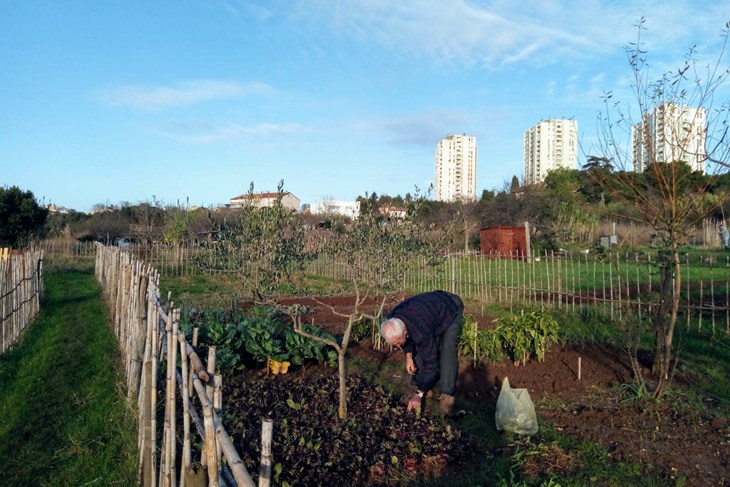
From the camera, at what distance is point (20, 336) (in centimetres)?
1005

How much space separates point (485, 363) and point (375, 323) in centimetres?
201

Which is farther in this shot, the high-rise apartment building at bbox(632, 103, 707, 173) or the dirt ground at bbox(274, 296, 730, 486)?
the high-rise apartment building at bbox(632, 103, 707, 173)

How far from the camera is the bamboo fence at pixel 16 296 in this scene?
8914 millimetres

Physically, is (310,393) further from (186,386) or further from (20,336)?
(20,336)

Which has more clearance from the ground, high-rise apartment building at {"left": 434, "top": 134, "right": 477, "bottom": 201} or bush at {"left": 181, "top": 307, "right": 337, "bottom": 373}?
high-rise apartment building at {"left": 434, "top": 134, "right": 477, "bottom": 201}

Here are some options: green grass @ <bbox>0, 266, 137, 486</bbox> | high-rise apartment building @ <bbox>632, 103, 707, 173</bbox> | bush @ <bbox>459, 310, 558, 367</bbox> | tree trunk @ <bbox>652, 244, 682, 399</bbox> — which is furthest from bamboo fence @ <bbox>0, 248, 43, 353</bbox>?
high-rise apartment building @ <bbox>632, 103, 707, 173</bbox>

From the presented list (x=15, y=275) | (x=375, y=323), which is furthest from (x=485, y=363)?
(x=15, y=275)

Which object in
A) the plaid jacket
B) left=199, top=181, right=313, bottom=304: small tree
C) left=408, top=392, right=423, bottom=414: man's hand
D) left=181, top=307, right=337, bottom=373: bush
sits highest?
left=199, top=181, right=313, bottom=304: small tree

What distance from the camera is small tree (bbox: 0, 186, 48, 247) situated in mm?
25250

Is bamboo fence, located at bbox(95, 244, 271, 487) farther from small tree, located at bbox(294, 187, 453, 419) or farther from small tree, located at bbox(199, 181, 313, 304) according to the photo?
small tree, located at bbox(294, 187, 453, 419)

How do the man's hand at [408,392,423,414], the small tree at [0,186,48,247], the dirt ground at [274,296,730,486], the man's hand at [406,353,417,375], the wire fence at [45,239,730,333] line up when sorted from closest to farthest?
the dirt ground at [274,296,730,486] → the man's hand at [408,392,423,414] → the man's hand at [406,353,417,375] → the wire fence at [45,239,730,333] → the small tree at [0,186,48,247]

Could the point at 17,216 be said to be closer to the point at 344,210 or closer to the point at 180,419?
the point at 344,210

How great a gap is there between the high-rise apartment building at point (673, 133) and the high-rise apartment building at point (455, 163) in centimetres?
5154

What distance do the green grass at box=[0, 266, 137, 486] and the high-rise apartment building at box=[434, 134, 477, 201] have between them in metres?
49.9
